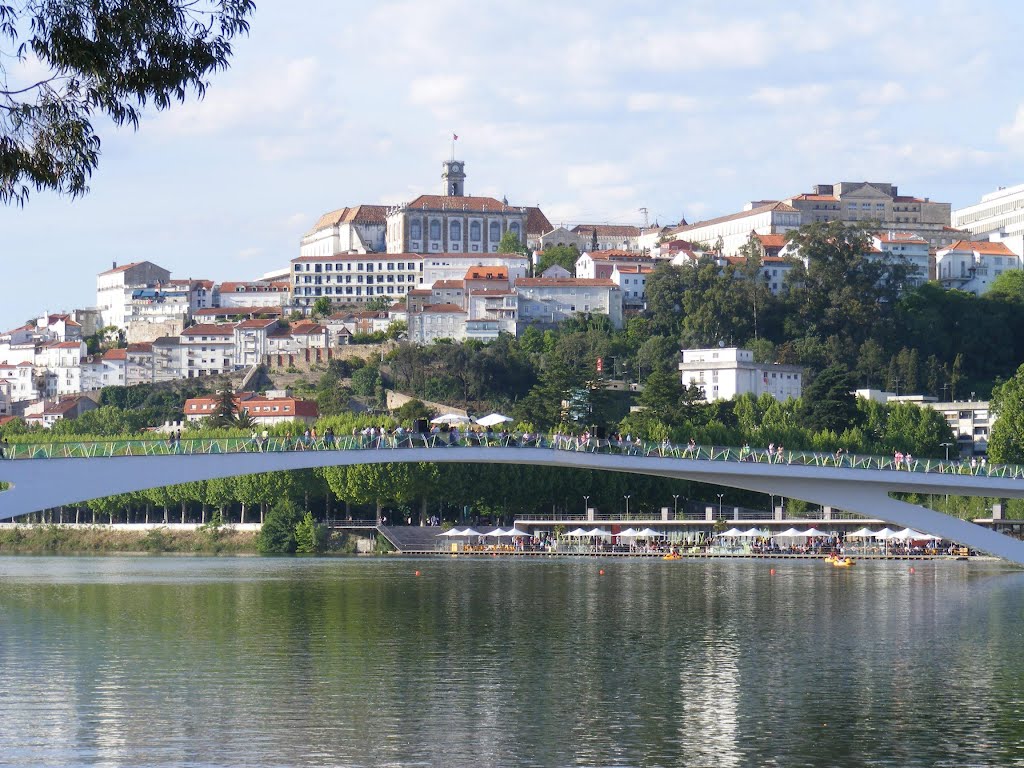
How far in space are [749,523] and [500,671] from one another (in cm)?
5984

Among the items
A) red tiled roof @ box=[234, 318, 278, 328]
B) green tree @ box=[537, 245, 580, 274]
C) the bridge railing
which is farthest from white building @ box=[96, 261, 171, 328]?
the bridge railing

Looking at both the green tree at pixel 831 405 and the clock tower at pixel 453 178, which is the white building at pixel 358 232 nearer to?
the clock tower at pixel 453 178

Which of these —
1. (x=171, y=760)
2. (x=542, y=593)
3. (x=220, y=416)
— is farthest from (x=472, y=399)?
(x=171, y=760)

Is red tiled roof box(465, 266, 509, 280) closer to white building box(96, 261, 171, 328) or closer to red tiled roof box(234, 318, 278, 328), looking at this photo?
red tiled roof box(234, 318, 278, 328)

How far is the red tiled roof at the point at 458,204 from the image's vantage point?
610 feet

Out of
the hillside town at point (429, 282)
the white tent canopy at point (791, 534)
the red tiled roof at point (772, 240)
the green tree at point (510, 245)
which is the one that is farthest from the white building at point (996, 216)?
the white tent canopy at point (791, 534)

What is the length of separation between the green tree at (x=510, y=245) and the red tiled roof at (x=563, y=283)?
1629 cm

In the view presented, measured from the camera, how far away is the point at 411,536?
317 ft

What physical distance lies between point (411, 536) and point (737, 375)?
47.5 meters

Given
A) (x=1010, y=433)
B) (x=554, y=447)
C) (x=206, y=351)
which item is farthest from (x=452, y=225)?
(x=554, y=447)

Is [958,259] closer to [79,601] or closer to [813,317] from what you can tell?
[813,317]

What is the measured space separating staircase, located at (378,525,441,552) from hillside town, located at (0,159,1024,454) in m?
62.4

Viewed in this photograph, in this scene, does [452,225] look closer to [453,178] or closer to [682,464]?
[453,178]

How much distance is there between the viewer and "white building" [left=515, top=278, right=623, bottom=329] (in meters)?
163
